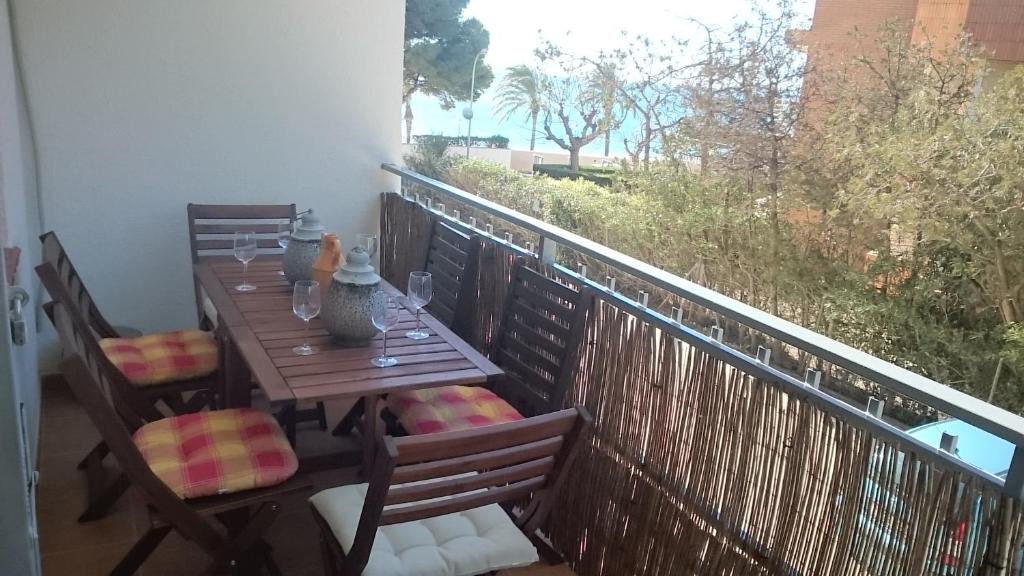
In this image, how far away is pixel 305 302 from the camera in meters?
2.29

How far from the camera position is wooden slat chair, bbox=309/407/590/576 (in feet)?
4.97

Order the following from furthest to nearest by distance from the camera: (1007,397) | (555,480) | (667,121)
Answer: (667,121)
(1007,397)
(555,480)

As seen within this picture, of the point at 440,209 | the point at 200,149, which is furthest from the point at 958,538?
the point at 200,149

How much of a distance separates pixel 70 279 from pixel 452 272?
1.46m

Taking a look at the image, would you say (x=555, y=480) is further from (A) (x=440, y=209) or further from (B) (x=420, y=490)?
(A) (x=440, y=209)

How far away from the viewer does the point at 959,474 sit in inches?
54.6

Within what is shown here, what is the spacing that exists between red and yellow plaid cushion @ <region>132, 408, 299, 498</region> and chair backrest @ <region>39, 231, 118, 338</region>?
2.29ft

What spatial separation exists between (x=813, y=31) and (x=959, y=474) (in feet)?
30.9

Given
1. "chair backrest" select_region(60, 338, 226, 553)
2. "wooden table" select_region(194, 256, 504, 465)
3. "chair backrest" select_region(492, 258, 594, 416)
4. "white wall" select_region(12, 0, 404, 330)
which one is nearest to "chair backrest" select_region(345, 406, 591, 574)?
"wooden table" select_region(194, 256, 504, 465)

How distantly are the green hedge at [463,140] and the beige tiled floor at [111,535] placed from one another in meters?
9.61

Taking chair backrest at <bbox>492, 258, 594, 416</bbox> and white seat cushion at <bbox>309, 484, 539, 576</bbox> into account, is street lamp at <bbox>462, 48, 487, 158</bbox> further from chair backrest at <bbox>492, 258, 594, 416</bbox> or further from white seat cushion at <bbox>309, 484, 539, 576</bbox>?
white seat cushion at <bbox>309, 484, 539, 576</bbox>

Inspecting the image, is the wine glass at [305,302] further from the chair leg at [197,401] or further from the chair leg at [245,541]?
the chair leg at [197,401]

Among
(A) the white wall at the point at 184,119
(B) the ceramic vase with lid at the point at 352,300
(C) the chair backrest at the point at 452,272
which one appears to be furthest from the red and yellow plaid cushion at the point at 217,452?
(A) the white wall at the point at 184,119

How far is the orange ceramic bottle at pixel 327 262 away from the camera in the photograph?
2.56 m
